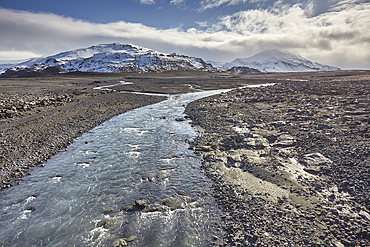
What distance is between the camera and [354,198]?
720 centimetres

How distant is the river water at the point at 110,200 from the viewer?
6.68 m

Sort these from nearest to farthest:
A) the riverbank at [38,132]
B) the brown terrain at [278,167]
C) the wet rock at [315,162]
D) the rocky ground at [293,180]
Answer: the rocky ground at [293,180] → the brown terrain at [278,167] → the wet rock at [315,162] → the riverbank at [38,132]

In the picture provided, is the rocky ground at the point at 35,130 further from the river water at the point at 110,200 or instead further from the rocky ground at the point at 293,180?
the rocky ground at the point at 293,180

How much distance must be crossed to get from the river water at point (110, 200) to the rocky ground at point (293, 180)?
1.19 metres

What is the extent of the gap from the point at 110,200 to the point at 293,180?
9393 mm

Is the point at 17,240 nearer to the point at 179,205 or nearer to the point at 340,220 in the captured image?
the point at 179,205

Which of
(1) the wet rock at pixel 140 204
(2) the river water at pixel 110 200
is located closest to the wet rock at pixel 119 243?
(2) the river water at pixel 110 200

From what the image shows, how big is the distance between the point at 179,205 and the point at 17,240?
6395 millimetres

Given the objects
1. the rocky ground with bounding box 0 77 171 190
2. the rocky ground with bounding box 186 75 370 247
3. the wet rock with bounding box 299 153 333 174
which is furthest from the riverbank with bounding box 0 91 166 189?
the wet rock with bounding box 299 153 333 174

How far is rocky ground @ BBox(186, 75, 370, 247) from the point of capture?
6137mm

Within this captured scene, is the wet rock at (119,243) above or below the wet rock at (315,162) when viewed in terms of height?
below

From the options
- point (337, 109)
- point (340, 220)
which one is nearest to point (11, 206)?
point (340, 220)

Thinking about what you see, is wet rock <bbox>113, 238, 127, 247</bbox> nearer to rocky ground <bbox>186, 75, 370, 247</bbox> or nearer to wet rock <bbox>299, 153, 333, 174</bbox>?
rocky ground <bbox>186, 75, 370, 247</bbox>

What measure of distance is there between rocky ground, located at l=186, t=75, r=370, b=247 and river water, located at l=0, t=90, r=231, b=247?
119 cm
